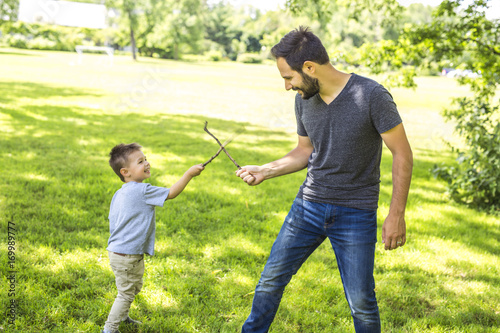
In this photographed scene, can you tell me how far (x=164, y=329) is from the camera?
3.05 m

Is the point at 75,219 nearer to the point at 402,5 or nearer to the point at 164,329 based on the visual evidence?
the point at 164,329

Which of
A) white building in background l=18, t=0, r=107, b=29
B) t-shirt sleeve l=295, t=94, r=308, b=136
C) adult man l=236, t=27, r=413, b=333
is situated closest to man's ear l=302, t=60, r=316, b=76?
adult man l=236, t=27, r=413, b=333

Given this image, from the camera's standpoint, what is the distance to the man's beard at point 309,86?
94.5 inches

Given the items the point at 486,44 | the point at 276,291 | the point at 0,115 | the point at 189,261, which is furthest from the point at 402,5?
the point at 0,115

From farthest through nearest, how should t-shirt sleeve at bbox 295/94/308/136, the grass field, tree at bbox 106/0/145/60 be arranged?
1. tree at bbox 106/0/145/60
2. the grass field
3. t-shirt sleeve at bbox 295/94/308/136

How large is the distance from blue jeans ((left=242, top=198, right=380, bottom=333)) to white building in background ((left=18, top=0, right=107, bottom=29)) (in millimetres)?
39767

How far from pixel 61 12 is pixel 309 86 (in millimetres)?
46447

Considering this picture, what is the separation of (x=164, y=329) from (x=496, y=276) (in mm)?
3144

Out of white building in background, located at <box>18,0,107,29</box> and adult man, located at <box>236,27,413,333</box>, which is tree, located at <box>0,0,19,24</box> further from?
adult man, located at <box>236,27,413,333</box>

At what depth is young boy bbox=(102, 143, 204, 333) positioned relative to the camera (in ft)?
9.12

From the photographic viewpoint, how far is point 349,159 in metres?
2.43

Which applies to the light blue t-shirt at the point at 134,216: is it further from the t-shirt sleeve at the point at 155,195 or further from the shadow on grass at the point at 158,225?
the shadow on grass at the point at 158,225

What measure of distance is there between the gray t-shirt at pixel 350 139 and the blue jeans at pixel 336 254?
0.26 feet

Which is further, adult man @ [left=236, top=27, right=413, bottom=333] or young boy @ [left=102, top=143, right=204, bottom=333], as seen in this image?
young boy @ [left=102, top=143, right=204, bottom=333]
